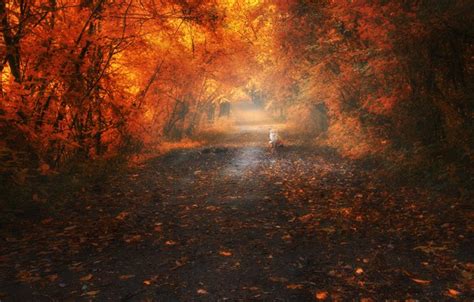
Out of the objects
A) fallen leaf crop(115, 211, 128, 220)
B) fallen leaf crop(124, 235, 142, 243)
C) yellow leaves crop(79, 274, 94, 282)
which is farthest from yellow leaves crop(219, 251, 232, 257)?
fallen leaf crop(115, 211, 128, 220)

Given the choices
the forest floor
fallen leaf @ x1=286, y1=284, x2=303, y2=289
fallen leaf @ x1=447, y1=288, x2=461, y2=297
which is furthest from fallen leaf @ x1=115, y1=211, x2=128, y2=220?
fallen leaf @ x1=447, y1=288, x2=461, y2=297

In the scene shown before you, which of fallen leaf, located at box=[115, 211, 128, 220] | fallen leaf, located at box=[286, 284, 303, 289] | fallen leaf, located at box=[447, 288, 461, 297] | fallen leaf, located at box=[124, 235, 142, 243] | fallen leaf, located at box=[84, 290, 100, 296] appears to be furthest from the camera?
fallen leaf, located at box=[115, 211, 128, 220]

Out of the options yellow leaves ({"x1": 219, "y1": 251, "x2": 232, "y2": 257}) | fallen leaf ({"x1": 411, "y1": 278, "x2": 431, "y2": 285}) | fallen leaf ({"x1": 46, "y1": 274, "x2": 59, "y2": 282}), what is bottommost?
yellow leaves ({"x1": 219, "y1": 251, "x2": 232, "y2": 257})

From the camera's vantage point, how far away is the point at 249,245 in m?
6.56

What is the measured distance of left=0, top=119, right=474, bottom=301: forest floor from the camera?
4.90 meters

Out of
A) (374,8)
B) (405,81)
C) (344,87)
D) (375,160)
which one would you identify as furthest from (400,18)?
(344,87)

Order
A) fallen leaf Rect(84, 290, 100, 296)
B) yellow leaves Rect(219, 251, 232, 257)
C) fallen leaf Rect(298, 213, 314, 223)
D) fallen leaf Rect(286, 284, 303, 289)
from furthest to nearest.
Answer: fallen leaf Rect(298, 213, 314, 223), yellow leaves Rect(219, 251, 232, 257), fallen leaf Rect(286, 284, 303, 289), fallen leaf Rect(84, 290, 100, 296)

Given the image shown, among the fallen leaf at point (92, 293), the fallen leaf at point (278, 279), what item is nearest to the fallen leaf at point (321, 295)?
the fallen leaf at point (278, 279)

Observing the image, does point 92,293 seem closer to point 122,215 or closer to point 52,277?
point 52,277

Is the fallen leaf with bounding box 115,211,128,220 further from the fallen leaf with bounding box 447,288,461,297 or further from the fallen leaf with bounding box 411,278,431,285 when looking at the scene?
the fallen leaf with bounding box 447,288,461,297

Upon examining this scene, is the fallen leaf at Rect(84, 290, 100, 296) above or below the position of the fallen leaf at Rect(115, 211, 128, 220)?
below

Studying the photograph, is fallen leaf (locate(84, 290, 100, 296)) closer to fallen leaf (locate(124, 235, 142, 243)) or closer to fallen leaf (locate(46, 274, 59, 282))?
fallen leaf (locate(46, 274, 59, 282))

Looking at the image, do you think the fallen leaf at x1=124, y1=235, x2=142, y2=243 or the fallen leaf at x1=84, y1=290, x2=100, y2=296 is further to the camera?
the fallen leaf at x1=124, y1=235, x2=142, y2=243

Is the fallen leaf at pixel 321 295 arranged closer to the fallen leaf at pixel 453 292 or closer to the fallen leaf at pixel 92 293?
the fallen leaf at pixel 453 292
